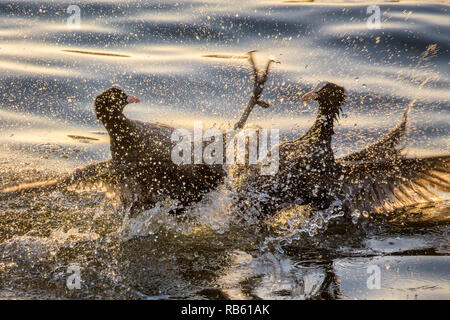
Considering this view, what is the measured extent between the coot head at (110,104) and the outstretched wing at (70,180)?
0.37 metres

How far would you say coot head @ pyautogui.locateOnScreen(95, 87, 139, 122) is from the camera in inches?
158

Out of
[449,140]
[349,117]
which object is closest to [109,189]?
[349,117]

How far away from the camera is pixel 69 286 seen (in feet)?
9.58

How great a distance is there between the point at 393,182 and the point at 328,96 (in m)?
0.95

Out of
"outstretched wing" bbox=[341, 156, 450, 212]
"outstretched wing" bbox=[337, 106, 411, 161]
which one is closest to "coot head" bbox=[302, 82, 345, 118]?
"outstretched wing" bbox=[337, 106, 411, 161]

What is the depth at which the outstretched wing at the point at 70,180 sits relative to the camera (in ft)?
12.9

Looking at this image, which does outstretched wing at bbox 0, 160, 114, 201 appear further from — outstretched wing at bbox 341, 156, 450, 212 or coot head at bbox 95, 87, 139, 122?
outstretched wing at bbox 341, 156, 450, 212

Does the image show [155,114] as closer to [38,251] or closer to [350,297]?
[38,251]

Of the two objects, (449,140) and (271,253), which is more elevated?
(449,140)

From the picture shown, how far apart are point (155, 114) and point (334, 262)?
3.02m

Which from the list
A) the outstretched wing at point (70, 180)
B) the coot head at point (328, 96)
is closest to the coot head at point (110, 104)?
the outstretched wing at point (70, 180)

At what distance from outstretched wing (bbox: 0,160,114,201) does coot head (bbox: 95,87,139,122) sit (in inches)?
14.4
